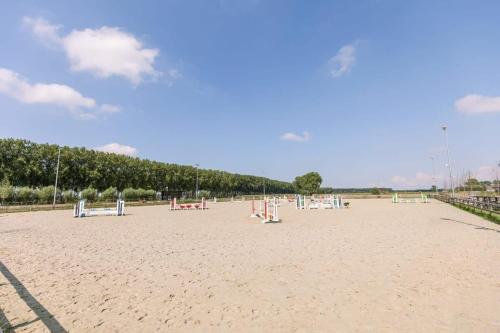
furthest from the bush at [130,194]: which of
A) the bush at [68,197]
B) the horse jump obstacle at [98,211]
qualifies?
the horse jump obstacle at [98,211]

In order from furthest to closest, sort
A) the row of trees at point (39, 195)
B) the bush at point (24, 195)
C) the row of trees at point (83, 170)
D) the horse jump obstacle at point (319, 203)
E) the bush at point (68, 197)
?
1. the bush at point (68, 197)
2. the row of trees at point (83, 170)
3. the bush at point (24, 195)
4. the row of trees at point (39, 195)
5. the horse jump obstacle at point (319, 203)

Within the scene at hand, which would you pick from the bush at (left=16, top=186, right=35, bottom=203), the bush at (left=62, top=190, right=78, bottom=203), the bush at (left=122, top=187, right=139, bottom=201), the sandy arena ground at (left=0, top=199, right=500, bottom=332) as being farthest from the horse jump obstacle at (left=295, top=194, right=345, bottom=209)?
the bush at (left=16, top=186, right=35, bottom=203)

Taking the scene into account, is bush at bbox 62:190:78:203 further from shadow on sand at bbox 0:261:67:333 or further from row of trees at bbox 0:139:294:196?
shadow on sand at bbox 0:261:67:333

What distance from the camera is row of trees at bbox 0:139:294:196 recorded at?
5278 centimetres

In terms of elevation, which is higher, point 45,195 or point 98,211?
point 45,195

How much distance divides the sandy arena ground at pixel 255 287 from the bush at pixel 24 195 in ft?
145

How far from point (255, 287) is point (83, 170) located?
6479 cm

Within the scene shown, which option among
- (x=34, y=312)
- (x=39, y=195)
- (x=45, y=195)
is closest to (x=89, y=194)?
(x=45, y=195)

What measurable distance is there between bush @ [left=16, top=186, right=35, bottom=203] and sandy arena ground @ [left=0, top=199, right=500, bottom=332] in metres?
44.3

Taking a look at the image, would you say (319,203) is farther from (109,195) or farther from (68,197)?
(68,197)

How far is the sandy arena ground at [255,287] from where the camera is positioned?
15.9ft

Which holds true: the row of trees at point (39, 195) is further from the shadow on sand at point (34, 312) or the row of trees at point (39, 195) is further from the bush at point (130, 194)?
the shadow on sand at point (34, 312)

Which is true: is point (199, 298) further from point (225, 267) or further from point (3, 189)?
point (3, 189)

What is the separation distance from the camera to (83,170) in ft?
200
